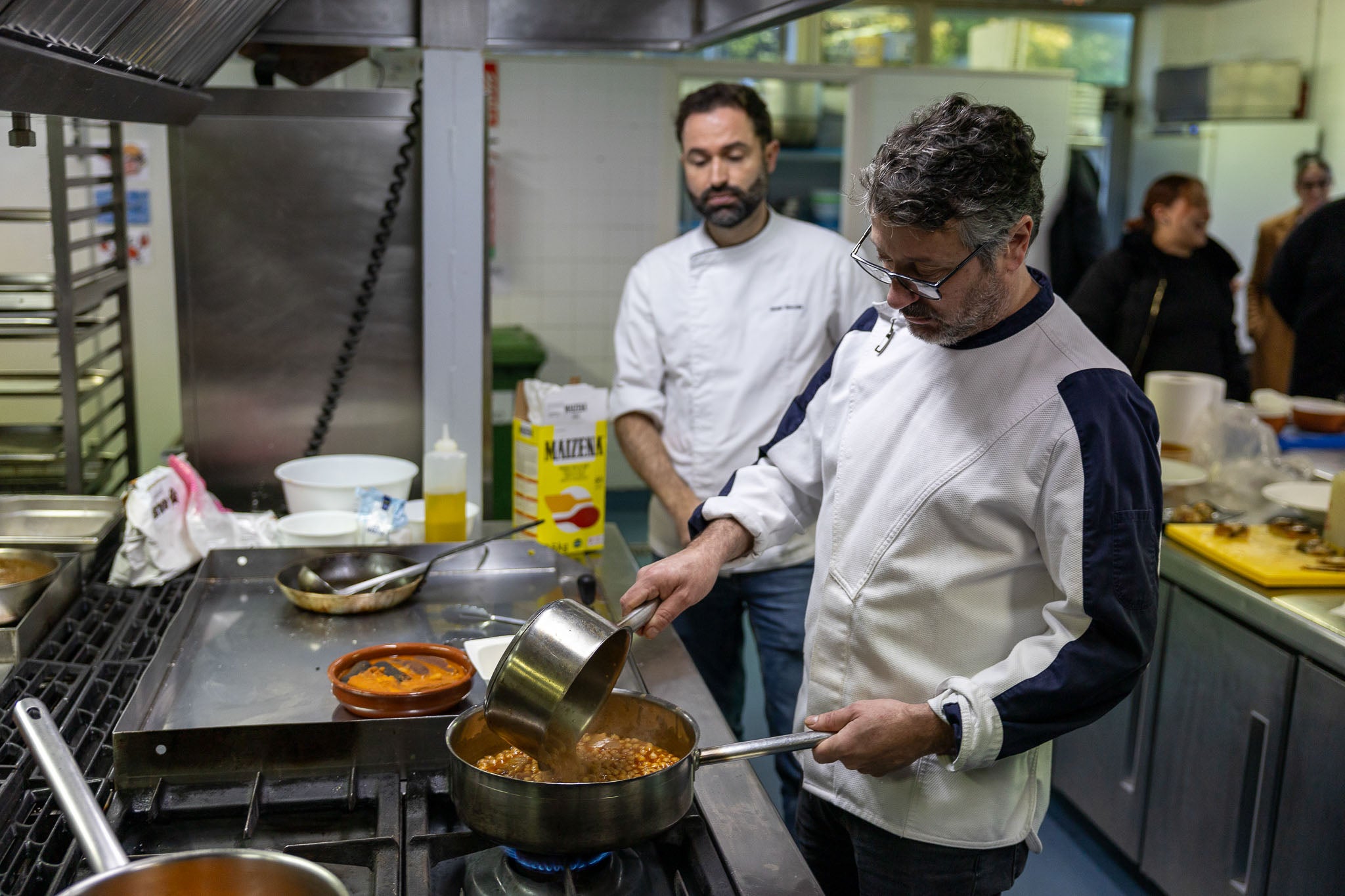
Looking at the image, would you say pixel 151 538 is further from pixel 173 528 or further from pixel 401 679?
pixel 401 679

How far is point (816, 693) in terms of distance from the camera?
5.34ft

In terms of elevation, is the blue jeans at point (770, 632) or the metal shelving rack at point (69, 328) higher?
the metal shelving rack at point (69, 328)

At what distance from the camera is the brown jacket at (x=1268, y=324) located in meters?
5.59

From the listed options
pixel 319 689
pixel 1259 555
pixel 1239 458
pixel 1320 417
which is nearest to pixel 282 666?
pixel 319 689

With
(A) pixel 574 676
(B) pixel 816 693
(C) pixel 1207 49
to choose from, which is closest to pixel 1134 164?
(C) pixel 1207 49

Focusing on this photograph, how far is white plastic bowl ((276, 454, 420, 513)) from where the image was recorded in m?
2.27

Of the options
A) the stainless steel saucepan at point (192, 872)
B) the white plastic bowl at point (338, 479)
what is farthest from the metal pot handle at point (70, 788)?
the white plastic bowl at point (338, 479)

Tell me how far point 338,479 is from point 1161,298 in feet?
9.48

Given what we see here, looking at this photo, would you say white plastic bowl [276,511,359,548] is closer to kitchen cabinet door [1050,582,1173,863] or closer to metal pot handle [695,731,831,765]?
metal pot handle [695,731,831,765]

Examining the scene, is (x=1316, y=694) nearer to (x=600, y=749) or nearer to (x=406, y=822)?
(x=600, y=749)

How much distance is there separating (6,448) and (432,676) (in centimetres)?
161

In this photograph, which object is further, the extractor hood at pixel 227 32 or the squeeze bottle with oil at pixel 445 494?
the squeeze bottle with oil at pixel 445 494

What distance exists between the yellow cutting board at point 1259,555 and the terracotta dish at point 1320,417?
82 cm

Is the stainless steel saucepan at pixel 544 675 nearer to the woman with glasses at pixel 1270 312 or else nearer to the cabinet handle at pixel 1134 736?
the cabinet handle at pixel 1134 736
